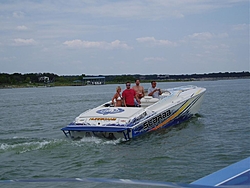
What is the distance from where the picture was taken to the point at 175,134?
11680 millimetres

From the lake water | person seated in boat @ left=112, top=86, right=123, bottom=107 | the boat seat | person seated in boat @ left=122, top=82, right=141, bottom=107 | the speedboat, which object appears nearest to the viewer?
the lake water

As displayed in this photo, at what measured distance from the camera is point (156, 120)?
457 inches

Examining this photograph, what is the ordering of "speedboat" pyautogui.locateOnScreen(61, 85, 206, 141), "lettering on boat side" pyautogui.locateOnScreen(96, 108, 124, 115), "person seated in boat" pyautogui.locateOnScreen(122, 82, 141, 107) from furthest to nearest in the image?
"person seated in boat" pyautogui.locateOnScreen(122, 82, 141, 107), "lettering on boat side" pyautogui.locateOnScreen(96, 108, 124, 115), "speedboat" pyautogui.locateOnScreen(61, 85, 206, 141)

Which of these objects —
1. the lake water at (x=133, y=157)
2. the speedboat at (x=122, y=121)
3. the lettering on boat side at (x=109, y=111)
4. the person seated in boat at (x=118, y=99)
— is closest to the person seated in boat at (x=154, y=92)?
the speedboat at (x=122, y=121)

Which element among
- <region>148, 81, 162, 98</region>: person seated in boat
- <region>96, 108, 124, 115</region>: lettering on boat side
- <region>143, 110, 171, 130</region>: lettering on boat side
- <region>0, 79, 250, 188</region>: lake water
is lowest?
<region>0, 79, 250, 188</region>: lake water

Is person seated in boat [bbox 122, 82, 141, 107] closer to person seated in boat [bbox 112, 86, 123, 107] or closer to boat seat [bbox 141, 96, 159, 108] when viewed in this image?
person seated in boat [bbox 112, 86, 123, 107]

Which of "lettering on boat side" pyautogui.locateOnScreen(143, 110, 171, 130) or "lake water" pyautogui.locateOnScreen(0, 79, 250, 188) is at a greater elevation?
"lettering on boat side" pyautogui.locateOnScreen(143, 110, 171, 130)

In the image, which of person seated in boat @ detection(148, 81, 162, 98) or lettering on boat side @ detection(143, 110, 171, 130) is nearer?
lettering on boat side @ detection(143, 110, 171, 130)

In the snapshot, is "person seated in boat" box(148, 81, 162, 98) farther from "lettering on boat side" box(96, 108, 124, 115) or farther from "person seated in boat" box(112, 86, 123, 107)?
"lettering on boat side" box(96, 108, 124, 115)

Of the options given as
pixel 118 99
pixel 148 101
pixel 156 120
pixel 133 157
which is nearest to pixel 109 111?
pixel 118 99

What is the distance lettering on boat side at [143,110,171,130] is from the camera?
11.0 meters

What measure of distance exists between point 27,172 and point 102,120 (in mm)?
3154

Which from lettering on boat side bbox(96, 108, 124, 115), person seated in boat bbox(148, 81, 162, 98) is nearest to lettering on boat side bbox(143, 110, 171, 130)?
lettering on boat side bbox(96, 108, 124, 115)

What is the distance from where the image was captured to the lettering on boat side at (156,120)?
11.0 meters
